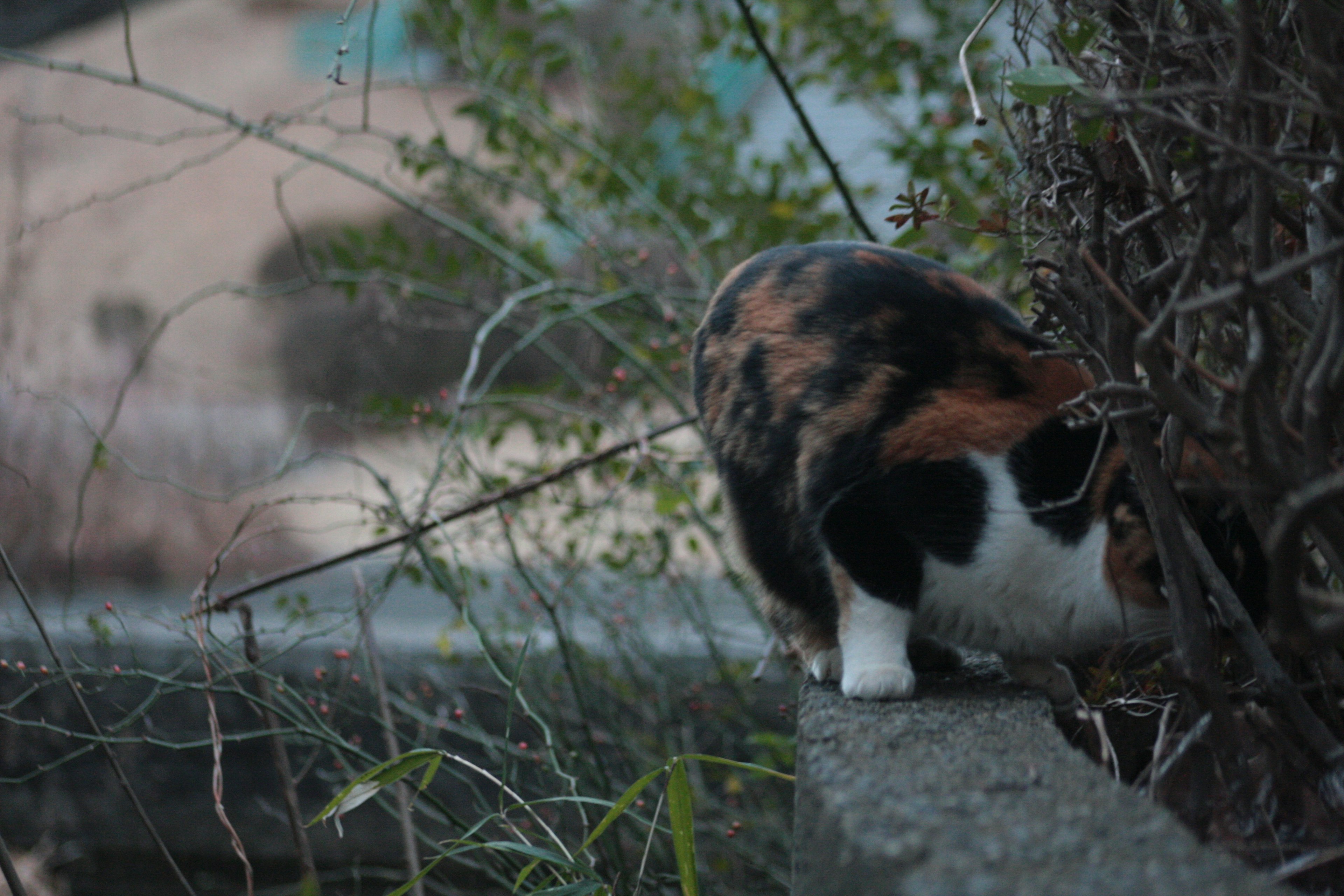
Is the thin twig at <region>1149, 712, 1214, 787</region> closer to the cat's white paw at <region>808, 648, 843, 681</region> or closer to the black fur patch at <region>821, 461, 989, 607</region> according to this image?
the black fur patch at <region>821, 461, 989, 607</region>

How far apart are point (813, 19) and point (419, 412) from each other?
4.21 feet

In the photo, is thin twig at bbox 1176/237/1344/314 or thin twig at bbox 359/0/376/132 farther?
thin twig at bbox 359/0/376/132

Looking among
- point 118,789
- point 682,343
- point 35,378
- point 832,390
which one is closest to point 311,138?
point 35,378

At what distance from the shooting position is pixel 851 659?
1.29 metres

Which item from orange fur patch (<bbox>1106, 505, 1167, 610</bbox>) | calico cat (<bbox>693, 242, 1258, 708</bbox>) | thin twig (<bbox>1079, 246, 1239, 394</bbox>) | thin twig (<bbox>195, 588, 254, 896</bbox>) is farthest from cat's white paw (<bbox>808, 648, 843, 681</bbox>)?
thin twig (<bbox>195, 588, 254, 896</bbox>)

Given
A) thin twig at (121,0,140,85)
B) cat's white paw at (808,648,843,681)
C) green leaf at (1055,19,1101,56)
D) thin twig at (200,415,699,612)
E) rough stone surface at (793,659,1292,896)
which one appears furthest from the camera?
thin twig at (200,415,699,612)

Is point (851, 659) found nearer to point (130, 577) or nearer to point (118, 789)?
point (118, 789)

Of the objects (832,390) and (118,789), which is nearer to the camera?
(832,390)

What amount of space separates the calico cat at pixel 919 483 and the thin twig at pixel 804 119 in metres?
0.39

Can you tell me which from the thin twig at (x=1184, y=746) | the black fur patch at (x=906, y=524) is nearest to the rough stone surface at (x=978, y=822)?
the thin twig at (x=1184, y=746)

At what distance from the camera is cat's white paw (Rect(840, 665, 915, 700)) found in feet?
4.05

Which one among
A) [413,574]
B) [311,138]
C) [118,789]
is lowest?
[118,789]

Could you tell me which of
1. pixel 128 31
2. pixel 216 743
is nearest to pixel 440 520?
pixel 216 743

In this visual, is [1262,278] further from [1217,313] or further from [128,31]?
[128,31]
